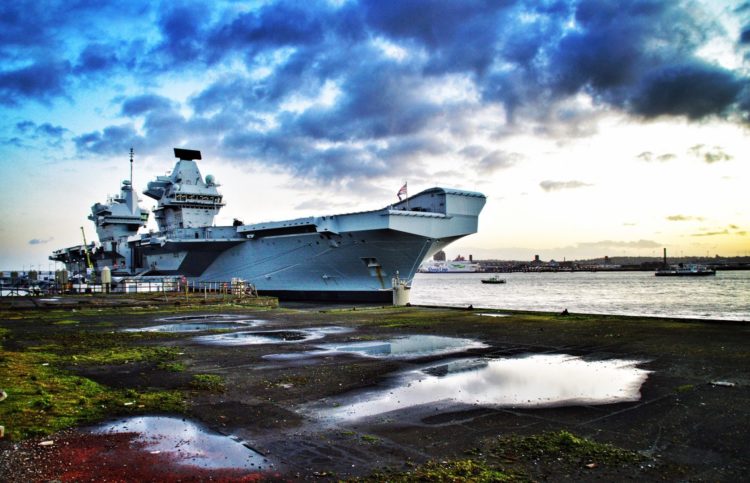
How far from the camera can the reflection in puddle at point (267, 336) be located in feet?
40.4

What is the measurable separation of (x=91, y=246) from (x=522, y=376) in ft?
185

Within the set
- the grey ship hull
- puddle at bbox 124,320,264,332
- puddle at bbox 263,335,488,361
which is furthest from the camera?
the grey ship hull

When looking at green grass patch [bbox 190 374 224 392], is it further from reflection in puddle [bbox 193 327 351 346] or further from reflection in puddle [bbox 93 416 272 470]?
reflection in puddle [bbox 193 327 351 346]

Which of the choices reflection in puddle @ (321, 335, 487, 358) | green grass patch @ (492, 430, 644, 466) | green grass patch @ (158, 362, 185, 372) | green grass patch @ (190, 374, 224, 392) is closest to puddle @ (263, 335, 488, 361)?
reflection in puddle @ (321, 335, 487, 358)

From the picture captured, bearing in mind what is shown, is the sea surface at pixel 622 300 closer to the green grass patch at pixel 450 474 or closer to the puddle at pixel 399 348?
the puddle at pixel 399 348

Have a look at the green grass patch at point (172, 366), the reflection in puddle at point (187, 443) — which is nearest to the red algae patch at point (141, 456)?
the reflection in puddle at point (187, 443)

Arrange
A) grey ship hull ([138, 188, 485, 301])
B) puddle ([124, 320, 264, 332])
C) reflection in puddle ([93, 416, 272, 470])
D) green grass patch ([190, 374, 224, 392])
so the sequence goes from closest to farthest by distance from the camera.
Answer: reflection in puddle ([93, 416, 272, 470])
green grass patch ([190, 374, 224, 392])
puddle ([124, 320, 264, 332])
grey ship hull ([138, 188, 485, 301])

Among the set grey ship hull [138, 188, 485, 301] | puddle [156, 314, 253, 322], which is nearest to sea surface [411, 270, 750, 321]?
grey ship hull [138, 188, 485, 301]

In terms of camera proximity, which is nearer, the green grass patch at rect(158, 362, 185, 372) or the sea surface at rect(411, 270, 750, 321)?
the green grass patch at rect(158, 362, 185, 372)

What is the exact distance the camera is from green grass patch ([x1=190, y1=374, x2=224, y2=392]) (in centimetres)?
712

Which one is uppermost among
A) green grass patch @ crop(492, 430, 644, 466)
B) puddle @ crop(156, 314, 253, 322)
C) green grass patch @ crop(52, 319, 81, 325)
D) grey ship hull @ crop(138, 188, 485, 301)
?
grey ship hull @ crop(138, 188, 485, 301)

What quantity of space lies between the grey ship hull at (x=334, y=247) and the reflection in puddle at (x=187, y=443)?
874 inches

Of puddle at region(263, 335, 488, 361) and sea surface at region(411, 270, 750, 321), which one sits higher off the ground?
puddle at region(263, 335, 488, 361)

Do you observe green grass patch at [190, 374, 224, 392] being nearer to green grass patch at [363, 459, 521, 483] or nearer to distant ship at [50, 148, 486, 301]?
green grass patch at [363, 459, 521, 483]
